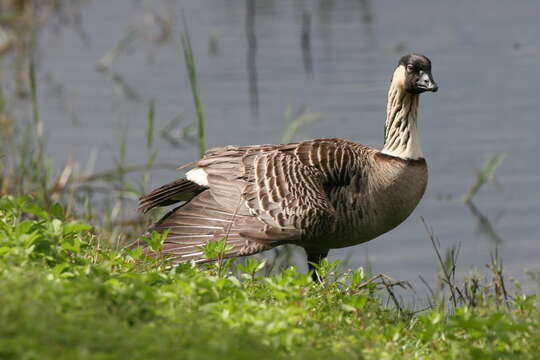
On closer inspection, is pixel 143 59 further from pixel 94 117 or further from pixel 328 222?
pixel 328 222

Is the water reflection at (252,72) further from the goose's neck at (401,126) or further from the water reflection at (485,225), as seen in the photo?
the goose's neck at (401,126)

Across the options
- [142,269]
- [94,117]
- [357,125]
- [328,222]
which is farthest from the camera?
[94,117]

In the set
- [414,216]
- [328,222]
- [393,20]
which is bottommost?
[414,216]

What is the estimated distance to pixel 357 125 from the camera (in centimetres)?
1168

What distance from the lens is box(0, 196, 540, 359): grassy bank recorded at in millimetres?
3389

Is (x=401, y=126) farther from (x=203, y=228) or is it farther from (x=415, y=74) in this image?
(x=203, y=228)

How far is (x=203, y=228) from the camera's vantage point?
6.47 m

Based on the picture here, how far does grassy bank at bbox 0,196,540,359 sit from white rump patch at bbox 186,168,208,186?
1.51 meters

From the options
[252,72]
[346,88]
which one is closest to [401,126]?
[346,88]

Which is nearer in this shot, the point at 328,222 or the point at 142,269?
the point at 142,269

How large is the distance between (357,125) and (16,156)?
13.4 ft

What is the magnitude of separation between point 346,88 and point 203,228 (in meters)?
7.17

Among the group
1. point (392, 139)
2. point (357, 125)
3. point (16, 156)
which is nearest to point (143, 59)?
point (357, 125)

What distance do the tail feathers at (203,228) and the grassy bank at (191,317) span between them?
812mm
